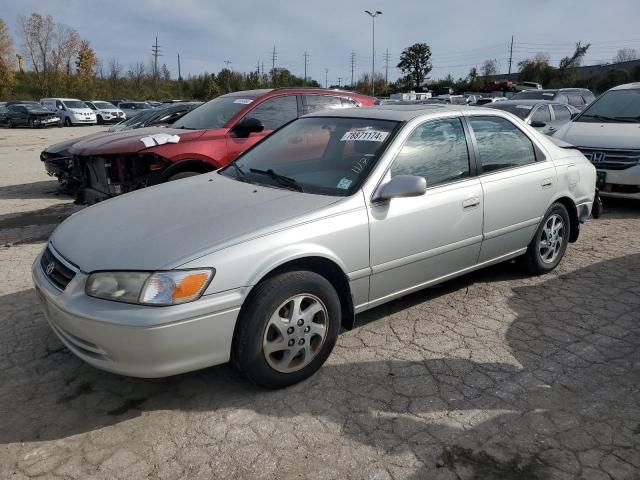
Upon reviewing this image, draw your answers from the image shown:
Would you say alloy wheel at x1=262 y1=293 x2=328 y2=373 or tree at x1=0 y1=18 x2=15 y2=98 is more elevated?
tree at x1=0 y1=18 x2=15 y2=98

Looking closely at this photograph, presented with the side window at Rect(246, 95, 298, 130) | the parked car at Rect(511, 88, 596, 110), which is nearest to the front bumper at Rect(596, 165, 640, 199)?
the side window at Rect(246, 95, 298, 130)

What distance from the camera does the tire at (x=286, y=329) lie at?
108 inches

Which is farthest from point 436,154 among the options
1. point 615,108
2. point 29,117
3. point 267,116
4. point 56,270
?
point 29,117

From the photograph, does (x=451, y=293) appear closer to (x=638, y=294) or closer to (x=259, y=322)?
(x=638, y=294)

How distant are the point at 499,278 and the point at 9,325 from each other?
4.09 metres

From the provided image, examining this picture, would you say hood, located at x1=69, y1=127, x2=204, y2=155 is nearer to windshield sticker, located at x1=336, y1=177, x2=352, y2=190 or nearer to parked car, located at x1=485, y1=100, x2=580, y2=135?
windshield sticker, located at x1=336, y1=177, x2=352, y2=190

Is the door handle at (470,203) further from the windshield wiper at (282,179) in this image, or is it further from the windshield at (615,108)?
the windshield at (615,108)

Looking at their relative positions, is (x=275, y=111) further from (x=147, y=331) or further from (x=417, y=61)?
(x=417, y=61)

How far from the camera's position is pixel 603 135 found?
747cm

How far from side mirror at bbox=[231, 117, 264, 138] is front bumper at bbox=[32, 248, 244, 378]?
3820mm

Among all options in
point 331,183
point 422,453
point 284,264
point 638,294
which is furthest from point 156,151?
point 638,294

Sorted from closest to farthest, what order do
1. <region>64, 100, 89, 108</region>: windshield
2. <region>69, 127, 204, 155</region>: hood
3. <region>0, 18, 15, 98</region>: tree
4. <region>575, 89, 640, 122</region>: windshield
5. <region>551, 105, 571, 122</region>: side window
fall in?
<region>69, 127, 204, 155</region>: hood
<region>575, 89, 640, 122</region>: windshield
<region>551, 105, 571, 122</region>: side window
<region>64, 100, 89, 108</region>: windshield
<region>0, 18, 15, 98</region>: tree

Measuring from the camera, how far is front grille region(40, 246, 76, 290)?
9.16ft

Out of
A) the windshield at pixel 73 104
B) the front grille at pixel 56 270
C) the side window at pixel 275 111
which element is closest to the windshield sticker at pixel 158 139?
the side window at pixel 275 111
